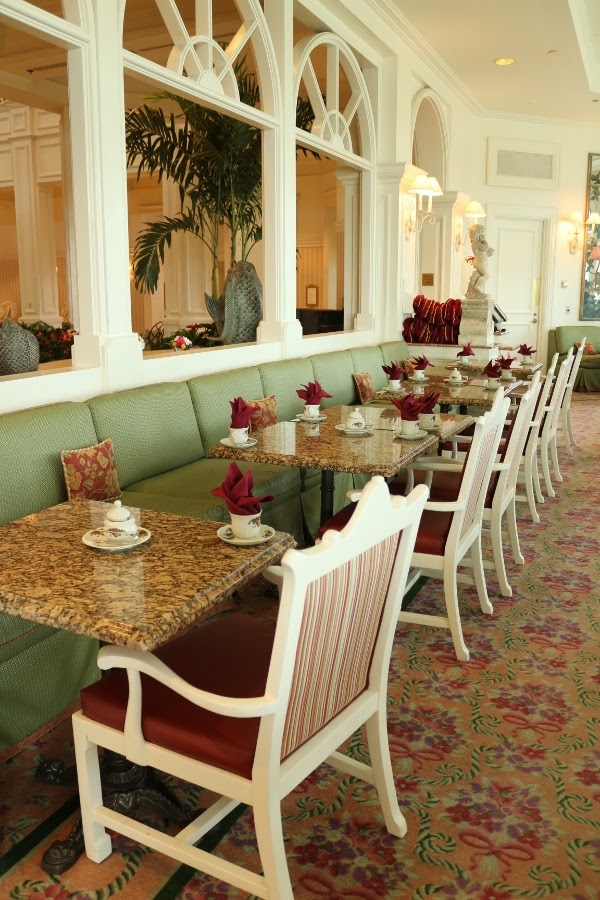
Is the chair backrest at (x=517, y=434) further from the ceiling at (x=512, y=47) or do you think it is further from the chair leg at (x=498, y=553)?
the ceiling at (x=512, y=47)

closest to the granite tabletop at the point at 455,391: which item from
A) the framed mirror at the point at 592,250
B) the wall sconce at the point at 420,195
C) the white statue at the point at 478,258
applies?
the white statue at the point at 478,258

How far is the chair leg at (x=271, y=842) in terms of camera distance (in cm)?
166

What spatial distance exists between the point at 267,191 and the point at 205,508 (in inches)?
121

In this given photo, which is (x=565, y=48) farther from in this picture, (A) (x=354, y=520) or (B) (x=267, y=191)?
(A) (x=354, y=520)

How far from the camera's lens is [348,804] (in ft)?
7.64

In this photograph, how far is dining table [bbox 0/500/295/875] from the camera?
1.72m

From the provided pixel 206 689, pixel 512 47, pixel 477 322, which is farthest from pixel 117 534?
pixel 512 47

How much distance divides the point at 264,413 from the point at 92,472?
1.54 m

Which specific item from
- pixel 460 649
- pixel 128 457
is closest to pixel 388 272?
pixel 128 457

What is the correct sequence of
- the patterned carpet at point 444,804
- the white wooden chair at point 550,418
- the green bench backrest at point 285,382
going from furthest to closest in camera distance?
the white wooden chair at point 550,418 → the green bench backrest at point 285,382 → the patterned carpet at point 444,804

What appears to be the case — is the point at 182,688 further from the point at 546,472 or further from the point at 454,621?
the point at 546,472

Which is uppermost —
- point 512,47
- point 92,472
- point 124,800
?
point 512,47

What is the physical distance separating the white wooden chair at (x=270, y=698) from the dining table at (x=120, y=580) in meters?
0.11

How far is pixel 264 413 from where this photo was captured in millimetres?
4684
